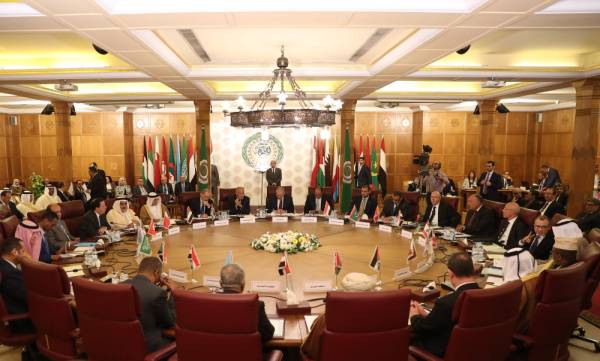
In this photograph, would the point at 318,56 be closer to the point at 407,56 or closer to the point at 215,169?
the point at 407,56

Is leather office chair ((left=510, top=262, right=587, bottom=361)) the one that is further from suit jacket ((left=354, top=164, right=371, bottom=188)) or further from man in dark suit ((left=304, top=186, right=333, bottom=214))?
suit jacket ((left=354, top=164, right=371, bottom=188))

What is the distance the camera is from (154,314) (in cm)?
274

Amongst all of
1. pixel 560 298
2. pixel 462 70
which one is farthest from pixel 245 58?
pixel 560 298

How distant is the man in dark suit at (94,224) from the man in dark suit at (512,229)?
5.39 m

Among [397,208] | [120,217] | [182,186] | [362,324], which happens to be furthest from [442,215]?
[182,186]

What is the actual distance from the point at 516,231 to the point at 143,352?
4.65 m

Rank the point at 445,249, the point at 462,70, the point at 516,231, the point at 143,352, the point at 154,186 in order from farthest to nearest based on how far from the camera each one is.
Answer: the point at 154,186 < the point at 462,70 < the point at 516,231 < the point at 445,249 < the point at 143,352

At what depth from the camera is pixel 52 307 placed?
9.65ft

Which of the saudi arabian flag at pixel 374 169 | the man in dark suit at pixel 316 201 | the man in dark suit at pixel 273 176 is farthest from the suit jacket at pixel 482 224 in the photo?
the saudi arabian flag at pixel 374 169

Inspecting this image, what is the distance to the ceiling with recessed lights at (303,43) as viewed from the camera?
11.0 feet

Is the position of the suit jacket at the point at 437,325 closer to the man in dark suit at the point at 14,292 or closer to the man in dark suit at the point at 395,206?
the man in dark suit at the point at 14,292

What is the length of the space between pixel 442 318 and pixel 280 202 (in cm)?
528

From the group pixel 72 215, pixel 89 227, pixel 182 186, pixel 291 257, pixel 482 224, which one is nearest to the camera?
pixel 291 257

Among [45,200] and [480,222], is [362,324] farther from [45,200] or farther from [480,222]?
[45,200]
